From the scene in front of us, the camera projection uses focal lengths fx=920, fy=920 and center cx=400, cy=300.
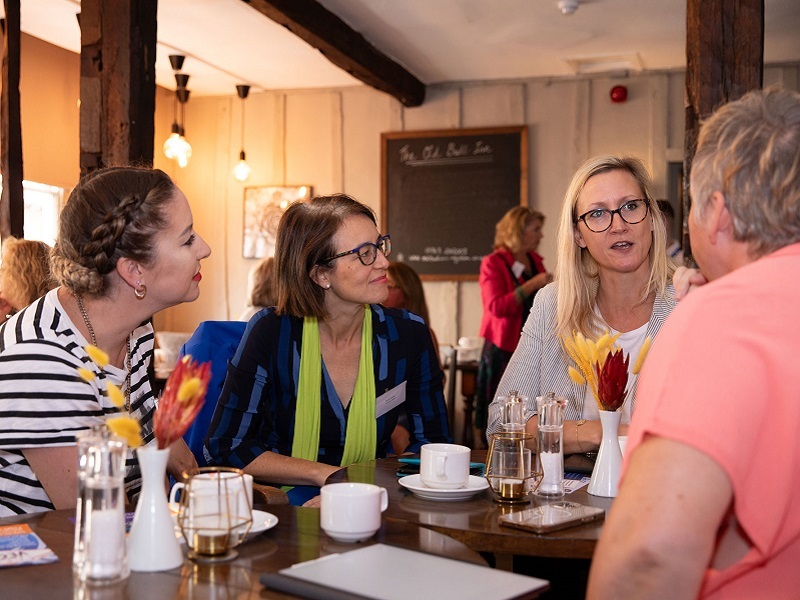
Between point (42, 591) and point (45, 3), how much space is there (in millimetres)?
4857

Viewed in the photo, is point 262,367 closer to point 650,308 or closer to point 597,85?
point 650,308

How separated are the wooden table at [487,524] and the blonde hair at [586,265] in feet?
2.61

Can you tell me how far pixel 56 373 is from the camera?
5.89ft

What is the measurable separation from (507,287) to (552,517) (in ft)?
13.5

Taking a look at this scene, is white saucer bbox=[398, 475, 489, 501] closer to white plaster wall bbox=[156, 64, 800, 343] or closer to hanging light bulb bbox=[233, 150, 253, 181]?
white plaster wall bbox=[156, 64, 800, 343]

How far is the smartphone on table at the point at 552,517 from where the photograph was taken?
159 centimetres

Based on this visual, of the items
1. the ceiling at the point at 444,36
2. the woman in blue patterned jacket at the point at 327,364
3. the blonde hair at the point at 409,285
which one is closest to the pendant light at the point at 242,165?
the ceiling at the point at 444,36

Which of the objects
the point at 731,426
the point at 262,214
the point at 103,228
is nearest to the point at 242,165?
the point at 262,214

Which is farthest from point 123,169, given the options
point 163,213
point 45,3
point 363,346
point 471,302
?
point 471,302

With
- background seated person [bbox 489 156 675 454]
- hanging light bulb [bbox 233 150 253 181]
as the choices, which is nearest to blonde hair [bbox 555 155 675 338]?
background seated person [bbox 489 156 675 454]

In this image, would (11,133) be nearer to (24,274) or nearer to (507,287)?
(24,274)

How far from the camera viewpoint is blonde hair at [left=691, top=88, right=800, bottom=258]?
113 cm

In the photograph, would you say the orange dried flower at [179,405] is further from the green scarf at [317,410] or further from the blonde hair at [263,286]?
the blonde hair at [263,286]

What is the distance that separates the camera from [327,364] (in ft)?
8.61
